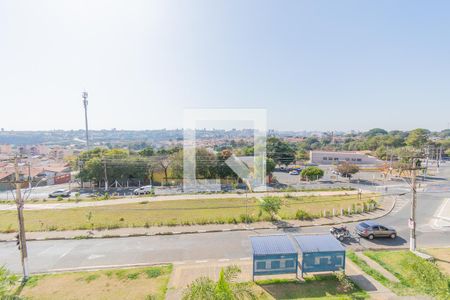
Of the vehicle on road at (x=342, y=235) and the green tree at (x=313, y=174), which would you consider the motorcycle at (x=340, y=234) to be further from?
the green tree at (x=313, y=174)

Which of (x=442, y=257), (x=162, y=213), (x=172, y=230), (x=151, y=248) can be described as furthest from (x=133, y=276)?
(x=442, y=257)

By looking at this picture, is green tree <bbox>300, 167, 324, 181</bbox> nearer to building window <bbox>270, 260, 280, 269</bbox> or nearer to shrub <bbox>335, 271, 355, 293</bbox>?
shrub <bbox>335, 271, 355, 293</bbox>

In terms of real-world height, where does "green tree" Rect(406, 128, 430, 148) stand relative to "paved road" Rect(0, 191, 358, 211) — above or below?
above

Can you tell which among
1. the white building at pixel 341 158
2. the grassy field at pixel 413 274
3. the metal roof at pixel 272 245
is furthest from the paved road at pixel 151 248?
the white building at pixel 341 158

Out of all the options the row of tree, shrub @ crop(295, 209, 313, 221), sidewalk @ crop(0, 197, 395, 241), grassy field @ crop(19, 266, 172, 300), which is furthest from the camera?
the row of tree

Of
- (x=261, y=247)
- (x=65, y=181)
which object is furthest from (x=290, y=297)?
(x=65, y=181)

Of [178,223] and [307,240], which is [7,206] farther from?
[307,240]

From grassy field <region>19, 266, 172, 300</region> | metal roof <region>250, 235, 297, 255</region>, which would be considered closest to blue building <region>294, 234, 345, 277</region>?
metal roof <region>250, 235, 297, 255</region>

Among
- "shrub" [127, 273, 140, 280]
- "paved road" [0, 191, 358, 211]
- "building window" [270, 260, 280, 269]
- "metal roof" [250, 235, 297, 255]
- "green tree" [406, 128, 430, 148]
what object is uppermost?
"green tree" [406, 128, 430, 148]
